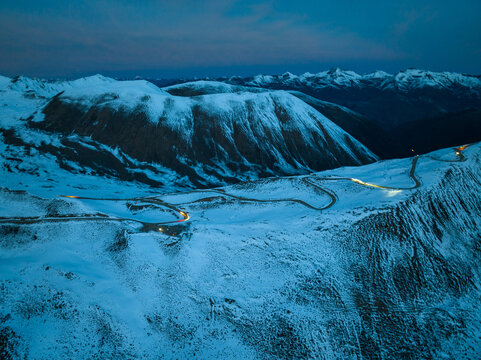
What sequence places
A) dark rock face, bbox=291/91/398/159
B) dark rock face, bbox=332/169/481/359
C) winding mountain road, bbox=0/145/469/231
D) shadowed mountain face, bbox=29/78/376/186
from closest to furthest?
dark rock face, bbox=332/169/481/359 → winding mountain road, bbox=0/145/469/231 → shadowed mountain face, bbox=29/78/376/186 → dark rock face, bbox=291/91/398/159

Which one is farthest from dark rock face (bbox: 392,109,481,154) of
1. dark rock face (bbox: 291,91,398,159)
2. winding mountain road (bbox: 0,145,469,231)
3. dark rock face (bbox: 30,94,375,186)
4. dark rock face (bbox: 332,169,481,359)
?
dark rock face (bbox: 332,169,481,359)

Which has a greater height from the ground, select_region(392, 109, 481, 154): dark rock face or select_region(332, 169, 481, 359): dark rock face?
select_region(392, 109, 481, 154): dark rock face

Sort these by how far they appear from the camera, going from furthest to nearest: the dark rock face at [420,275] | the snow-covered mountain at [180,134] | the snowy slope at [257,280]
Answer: the snow-covered mountain at [180,134], the dark rock face at [420,275], the snowy slope at [257,280]

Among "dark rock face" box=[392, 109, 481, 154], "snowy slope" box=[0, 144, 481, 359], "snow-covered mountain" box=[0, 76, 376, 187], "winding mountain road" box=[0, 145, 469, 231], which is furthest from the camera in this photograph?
"dark rock face" box=[392, 109, 481, 154]

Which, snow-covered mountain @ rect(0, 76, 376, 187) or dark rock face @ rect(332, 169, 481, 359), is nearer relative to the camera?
dark rock face @ rect(332, 169, 481, 359)

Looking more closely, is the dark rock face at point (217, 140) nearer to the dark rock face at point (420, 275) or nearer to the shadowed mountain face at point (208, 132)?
the shadowed mountain face at point (208, 132)

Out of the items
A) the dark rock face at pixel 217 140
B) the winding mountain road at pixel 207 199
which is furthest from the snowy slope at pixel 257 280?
the dark rock face at pixel 217 140

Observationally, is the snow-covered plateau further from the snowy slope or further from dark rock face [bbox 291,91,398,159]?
dark rock face [bbox 291,91,398,159]

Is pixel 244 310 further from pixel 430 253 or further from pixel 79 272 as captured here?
pixel 430 253

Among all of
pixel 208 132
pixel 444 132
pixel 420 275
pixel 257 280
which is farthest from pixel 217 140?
pixel 444 132
